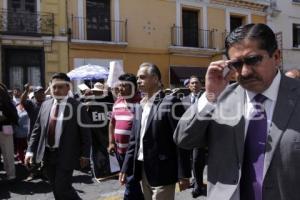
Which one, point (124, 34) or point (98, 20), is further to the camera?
A: point (124, 34)

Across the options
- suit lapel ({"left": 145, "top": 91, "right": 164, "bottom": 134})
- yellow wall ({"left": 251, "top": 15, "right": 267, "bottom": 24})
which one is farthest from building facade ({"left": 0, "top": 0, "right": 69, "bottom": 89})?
suit lapel ({"left": 145, "top": 91, "right": 164, "bottom": 134})

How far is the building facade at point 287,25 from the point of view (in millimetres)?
23281

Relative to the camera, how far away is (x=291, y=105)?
6.69 ft

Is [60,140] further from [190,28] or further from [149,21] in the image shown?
[190,28]

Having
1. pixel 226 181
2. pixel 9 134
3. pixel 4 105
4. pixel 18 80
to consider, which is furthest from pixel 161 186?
pixel 18 80

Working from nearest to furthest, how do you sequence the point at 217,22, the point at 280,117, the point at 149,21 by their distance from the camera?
the point at 280,117 → the point at 149,21 → the point at 217,22

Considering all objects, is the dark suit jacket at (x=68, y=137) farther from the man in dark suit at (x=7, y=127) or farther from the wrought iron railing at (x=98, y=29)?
the wrought iron railing at (x=98, y=29)

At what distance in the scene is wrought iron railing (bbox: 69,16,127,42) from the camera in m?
16.8

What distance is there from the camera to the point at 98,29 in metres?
17.5

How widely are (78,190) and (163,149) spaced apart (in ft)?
11.0

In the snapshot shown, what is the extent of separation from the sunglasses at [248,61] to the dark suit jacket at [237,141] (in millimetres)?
186

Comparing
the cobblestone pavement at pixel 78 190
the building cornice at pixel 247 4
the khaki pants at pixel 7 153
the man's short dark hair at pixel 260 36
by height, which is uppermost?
the building cornice at pixel 247 4

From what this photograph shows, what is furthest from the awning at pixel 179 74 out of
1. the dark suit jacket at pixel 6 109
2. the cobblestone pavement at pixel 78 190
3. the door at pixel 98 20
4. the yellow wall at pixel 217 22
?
the dark suit jacket at pixel 6 109

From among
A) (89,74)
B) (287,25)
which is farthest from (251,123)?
(287,25)
